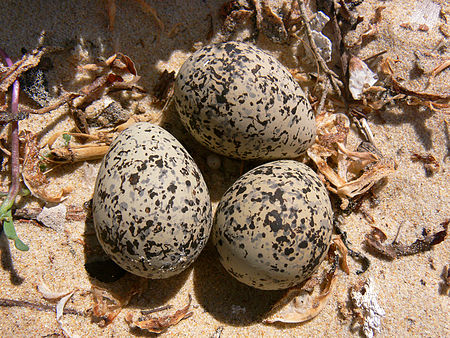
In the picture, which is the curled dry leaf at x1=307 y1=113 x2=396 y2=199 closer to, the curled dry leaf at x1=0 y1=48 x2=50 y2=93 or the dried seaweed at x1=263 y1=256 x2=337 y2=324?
the dried seaweed at x1=263 y1=256 x2=337 y2=324

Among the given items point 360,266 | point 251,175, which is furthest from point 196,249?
point 360,266

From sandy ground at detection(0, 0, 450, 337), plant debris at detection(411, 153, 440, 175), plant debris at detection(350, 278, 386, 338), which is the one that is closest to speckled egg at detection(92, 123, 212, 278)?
sandy ground at detection(0, 0, 450, 337)

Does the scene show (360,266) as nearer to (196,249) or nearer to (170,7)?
(196,249)

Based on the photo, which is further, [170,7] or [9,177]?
[170,7]

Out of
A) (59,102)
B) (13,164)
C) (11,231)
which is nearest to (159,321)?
(11,231)

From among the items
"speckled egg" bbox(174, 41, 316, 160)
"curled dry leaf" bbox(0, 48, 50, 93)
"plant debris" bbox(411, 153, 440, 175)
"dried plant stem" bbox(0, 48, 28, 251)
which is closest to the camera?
"speckled egg" bbox(174, 41, 316, 160)

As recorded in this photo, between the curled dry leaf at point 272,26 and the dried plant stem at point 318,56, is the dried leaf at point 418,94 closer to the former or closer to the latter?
the dried plant stem at point 318,56
